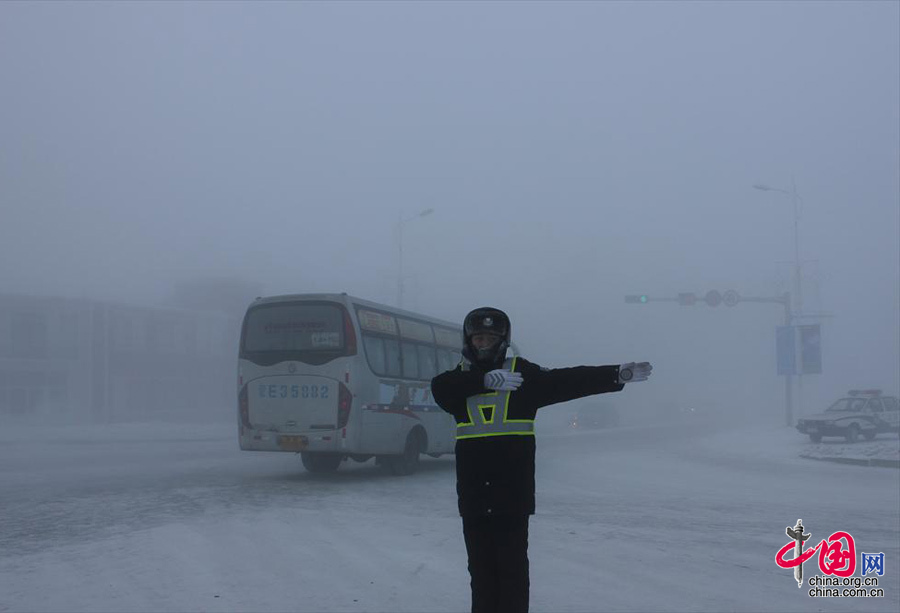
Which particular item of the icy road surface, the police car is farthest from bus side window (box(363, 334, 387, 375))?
the police car

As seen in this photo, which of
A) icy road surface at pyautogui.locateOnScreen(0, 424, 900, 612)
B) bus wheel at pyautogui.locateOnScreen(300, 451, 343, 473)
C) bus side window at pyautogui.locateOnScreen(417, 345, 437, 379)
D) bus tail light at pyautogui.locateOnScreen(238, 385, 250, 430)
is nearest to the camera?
icy road surface at pyautogui.locateOnScreen(0, 424, 900, 612)

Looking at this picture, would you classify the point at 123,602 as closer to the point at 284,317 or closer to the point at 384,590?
the point at 384,590

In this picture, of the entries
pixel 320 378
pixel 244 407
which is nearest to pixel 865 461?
pixel 320 378

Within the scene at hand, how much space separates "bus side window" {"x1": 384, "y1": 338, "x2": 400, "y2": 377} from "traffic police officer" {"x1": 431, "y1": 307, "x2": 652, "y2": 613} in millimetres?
13820

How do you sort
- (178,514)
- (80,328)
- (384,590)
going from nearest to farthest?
(384,590) < (178,514) < (80,328)

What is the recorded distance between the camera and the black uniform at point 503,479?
415cm

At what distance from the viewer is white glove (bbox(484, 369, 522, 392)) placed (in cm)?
407

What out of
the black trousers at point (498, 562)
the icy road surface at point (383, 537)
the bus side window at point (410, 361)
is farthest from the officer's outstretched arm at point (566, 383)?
the bus side window at point (410, 361)

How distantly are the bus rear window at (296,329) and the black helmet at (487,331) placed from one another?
1270 cm

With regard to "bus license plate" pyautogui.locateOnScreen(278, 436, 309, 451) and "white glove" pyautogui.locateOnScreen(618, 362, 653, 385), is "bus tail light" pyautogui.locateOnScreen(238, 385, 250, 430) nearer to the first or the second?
"bus license plate" pyautogui.locateOnScreen(278, 436, 309, 451)

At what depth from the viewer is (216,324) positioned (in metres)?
60.9

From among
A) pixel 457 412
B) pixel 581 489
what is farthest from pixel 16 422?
pixel 457 412

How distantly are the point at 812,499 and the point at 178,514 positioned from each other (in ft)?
32.7

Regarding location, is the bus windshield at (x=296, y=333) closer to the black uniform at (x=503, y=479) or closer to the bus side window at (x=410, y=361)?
the bus side window at (x=410, y=361)
